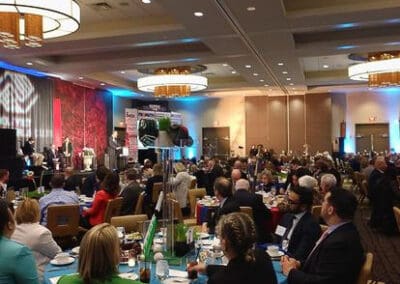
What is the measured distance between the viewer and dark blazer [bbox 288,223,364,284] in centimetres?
255

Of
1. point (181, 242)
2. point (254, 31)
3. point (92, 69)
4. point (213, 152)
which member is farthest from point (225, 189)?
point (213, 152)

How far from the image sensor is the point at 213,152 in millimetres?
20062

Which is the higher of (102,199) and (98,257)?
(98,257)

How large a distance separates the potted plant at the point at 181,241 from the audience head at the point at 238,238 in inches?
43.2

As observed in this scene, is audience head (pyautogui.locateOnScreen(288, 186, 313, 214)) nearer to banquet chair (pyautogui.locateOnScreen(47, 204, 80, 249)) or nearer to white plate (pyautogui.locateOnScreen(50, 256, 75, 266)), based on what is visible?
white plate (pyautogui.locateOnScreen(50, 256, 75, 266))

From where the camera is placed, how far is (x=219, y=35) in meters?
8.07

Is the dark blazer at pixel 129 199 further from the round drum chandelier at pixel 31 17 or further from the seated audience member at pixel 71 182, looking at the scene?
the round drum chandelier at pixel 31 17

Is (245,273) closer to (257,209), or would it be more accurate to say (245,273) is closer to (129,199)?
(257,209)

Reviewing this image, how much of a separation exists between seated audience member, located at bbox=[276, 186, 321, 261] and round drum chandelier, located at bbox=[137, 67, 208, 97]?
359 inches

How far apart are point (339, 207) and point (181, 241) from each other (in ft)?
3.86

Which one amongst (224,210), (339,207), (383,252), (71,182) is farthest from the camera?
(71,182)

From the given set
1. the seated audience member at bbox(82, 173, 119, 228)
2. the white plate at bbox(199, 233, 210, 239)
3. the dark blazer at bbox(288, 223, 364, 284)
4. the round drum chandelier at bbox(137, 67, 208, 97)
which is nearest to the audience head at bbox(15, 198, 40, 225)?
the white plate at bbox(199, 233, 210, 239)

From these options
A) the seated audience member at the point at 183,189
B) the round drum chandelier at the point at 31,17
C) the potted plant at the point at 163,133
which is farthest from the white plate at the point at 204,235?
the seated audience member at the point at 183,189

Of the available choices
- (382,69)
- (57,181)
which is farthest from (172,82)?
(57,181)
